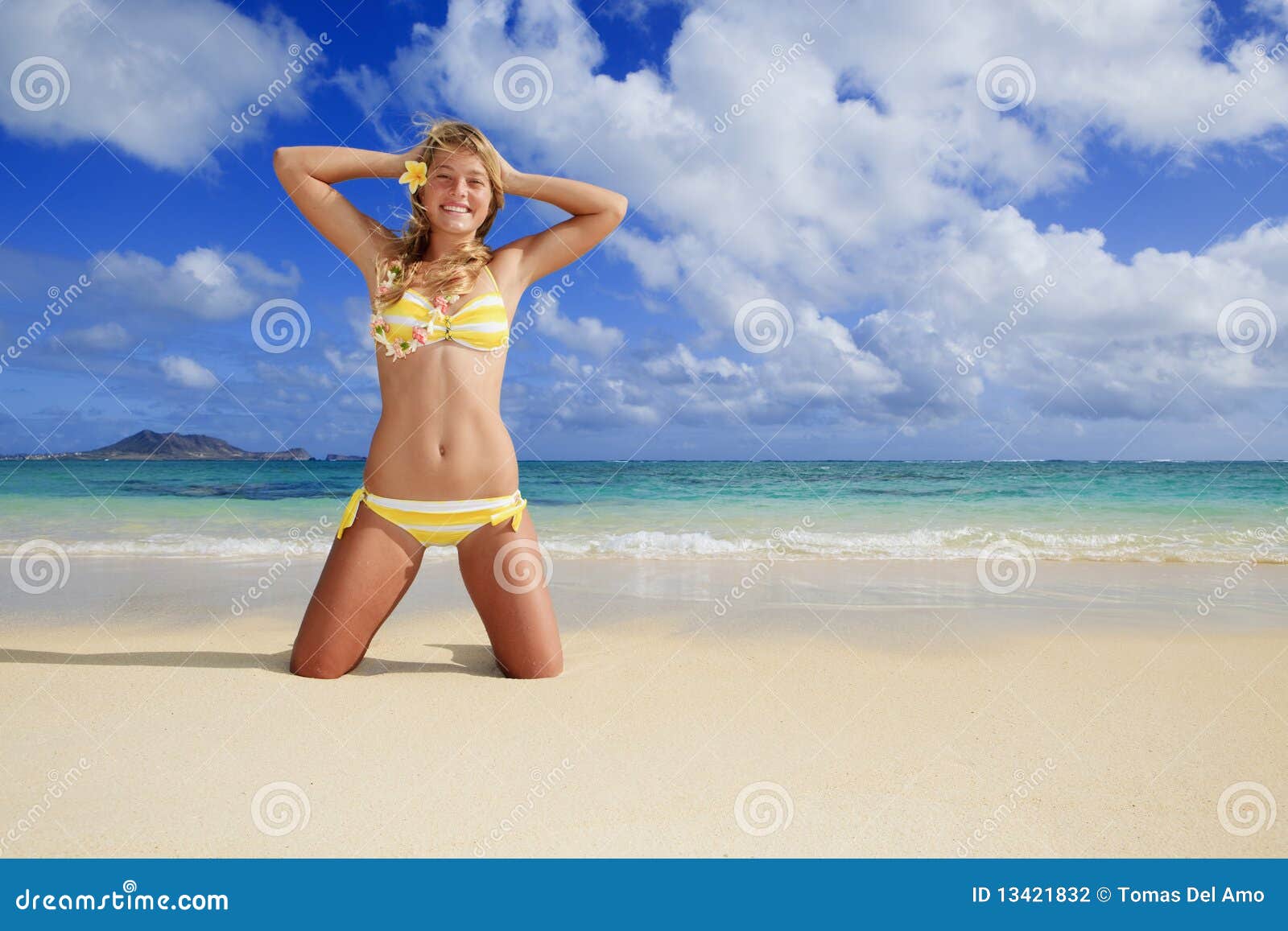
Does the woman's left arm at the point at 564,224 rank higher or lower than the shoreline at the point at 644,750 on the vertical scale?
higher

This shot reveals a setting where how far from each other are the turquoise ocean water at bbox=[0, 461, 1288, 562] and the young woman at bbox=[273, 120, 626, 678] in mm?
5495

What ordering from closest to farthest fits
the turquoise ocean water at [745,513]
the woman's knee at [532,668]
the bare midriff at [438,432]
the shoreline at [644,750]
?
the shoreline at [644,750] → the bare midriff at [438,432] → the woman's knee at [532,668] → the turquoise ocean water at [745,513]

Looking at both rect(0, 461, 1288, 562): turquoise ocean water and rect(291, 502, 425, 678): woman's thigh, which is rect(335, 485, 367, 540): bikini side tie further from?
rect(0, 461, 1288, 562): turquoise ocean water

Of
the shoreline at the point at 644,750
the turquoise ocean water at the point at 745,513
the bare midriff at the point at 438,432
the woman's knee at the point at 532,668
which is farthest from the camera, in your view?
the turquoise ocean water at the point at 745,513

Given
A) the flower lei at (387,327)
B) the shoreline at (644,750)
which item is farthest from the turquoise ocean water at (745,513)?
the flower lei at (387,327)

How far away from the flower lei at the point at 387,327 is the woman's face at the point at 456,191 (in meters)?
0.33

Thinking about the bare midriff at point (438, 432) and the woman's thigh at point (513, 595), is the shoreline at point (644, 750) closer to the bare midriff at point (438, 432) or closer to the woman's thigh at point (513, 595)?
the woman's thigh at point (513, 595)

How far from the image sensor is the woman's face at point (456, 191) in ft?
13.2

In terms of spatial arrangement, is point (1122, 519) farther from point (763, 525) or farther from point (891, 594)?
point (891, 594)

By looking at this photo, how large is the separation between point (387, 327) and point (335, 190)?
780mm

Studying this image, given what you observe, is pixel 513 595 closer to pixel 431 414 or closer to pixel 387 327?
pixel 431 414

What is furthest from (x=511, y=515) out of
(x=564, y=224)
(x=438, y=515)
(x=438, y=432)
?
(x=564, y=224)

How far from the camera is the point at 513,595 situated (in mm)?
4055

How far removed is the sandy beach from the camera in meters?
2.54
